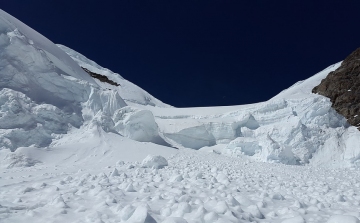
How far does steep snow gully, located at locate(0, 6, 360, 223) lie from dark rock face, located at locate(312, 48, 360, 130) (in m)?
1.29

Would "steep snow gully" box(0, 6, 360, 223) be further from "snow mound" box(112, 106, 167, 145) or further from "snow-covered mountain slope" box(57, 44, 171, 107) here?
"snow-covered mountain slope" box(57, 44, 171, 107)

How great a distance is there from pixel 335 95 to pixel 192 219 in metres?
27.6

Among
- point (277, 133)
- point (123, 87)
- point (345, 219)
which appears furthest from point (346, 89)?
point (123, 87)

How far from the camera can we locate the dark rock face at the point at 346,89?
2369 cm

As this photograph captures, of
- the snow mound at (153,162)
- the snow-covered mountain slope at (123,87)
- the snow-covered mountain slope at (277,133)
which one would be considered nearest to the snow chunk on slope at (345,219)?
the snow mound at (153,162)

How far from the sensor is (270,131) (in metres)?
21.3

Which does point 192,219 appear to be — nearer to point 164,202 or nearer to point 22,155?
point 164,202

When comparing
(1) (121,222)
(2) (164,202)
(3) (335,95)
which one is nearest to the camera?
(1) (121,222)

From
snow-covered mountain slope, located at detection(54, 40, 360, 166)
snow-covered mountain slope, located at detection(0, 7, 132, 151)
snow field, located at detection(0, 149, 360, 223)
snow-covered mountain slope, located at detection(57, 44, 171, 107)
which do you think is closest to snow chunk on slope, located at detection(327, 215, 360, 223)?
snow field, located at detection(0, 149, 360, 223)

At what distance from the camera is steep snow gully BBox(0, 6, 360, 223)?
11.7ft

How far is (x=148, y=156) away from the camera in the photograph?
9008mm

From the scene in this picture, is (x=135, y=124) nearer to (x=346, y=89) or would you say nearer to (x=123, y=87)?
(x=346, y=89)

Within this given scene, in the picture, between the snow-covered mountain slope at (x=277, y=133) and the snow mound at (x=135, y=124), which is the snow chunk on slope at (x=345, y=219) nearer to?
the snow mound at (x=135, y=124)

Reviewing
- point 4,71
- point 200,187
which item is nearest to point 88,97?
point 4,71
